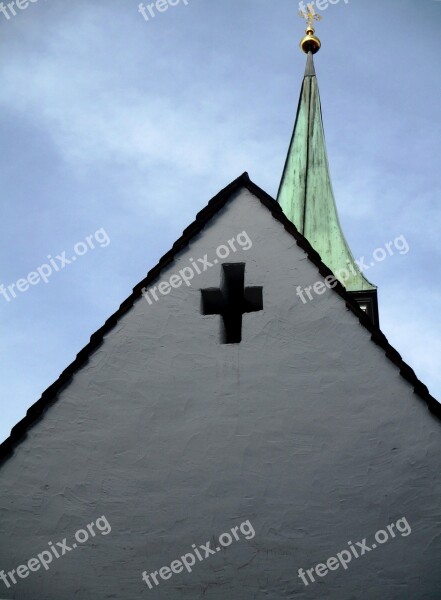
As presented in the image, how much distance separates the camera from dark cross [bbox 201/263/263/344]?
22.3 ft

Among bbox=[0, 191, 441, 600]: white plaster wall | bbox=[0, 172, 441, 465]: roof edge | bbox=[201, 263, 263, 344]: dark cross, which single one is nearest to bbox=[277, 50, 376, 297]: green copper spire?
bbox=[0, 172, 441, 465]: roof edge

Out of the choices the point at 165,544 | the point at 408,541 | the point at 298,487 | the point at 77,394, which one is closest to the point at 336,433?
the point at 298,487

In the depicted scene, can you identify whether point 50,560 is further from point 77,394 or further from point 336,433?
point 336,433

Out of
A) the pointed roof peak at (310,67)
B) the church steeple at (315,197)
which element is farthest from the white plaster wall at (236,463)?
the pointed roof peak at (310,67)

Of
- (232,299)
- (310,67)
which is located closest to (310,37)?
(310,67)

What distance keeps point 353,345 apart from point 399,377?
0.47m

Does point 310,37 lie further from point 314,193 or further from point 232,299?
point 232,299

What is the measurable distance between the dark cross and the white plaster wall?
0.80ft

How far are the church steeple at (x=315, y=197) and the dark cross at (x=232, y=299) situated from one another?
930 centimetres

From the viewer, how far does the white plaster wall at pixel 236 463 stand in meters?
5.43

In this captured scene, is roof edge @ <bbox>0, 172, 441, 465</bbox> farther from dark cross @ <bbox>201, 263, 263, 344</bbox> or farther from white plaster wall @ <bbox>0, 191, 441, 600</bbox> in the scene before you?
dark cross @ <bbox>201, 263, 263, 344</bbox>

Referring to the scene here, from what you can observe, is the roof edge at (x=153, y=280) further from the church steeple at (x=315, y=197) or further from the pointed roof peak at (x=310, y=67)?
the pointed roof peak at (x=310, y=67)

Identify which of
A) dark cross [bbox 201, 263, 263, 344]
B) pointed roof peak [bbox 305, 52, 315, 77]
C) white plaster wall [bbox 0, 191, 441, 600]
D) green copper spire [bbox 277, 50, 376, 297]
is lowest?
white plaster wall [bbox 0, 191, 441, 600]

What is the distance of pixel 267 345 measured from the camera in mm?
6340
